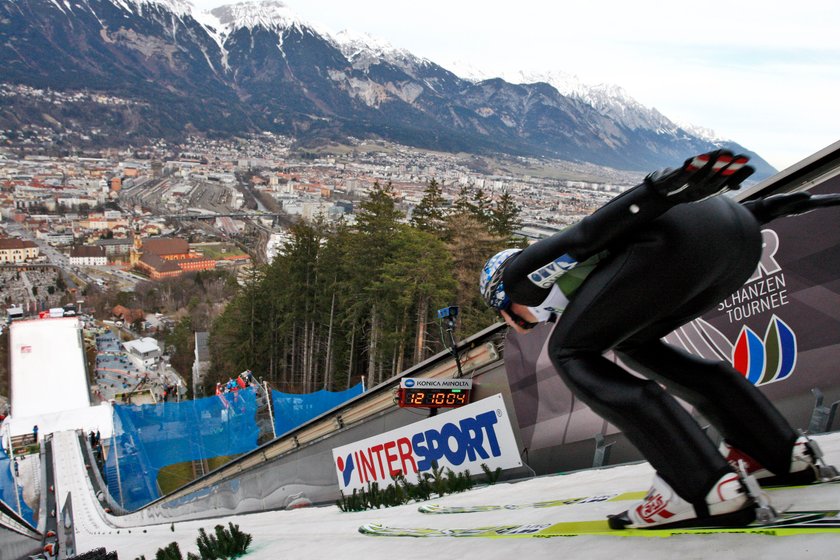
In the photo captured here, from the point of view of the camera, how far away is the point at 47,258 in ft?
343

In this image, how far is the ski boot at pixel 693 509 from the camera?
181 centimetres

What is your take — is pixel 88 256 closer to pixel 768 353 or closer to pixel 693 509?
pixel 768 353

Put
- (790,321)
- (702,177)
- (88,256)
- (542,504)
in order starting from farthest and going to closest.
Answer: (88,256) < (790,321) < (542,504) < (702,177)

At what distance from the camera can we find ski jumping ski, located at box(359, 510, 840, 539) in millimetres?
1603

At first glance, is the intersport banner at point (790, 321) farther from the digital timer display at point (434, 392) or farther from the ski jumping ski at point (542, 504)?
the digital timer display at point (434, 392)

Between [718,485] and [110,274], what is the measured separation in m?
111

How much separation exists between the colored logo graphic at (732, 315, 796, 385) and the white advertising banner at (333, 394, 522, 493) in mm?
2181

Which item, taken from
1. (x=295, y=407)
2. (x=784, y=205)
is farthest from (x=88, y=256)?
Result: (x=784, y=205)

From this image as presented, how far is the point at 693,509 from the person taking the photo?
6.31 ft

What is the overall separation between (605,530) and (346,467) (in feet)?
19.0

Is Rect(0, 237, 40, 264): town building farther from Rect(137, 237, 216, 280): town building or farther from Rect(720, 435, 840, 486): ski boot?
Rect(720, 435, 840, 486): ski boot

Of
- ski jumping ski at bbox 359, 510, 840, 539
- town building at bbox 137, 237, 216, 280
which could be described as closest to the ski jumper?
ski jumping ski at bbox 359, 510, 840, 539

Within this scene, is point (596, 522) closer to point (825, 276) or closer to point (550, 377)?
point (825, 276)

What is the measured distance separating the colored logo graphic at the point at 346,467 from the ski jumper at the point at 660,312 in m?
5.74
